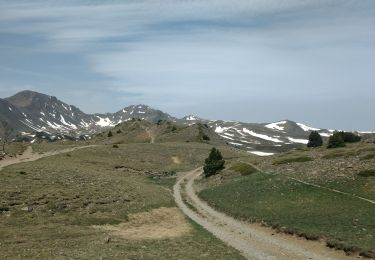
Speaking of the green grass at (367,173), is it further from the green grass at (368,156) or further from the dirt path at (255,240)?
the dirt path at (255,240)

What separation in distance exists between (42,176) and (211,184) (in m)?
29.3

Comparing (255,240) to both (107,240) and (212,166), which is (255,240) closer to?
(107,240)

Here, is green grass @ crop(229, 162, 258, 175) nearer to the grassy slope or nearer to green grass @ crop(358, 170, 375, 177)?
the grassy slope

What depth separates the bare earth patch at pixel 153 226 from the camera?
35.3m

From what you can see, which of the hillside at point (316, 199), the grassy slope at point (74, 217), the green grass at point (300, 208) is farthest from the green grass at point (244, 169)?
the grassy slope at point (74, 217)

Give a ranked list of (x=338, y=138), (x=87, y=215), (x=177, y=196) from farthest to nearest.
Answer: (x=338, y=138), (x=177, y=196), (x=87, y=215)

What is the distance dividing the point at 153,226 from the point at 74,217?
7.47 m

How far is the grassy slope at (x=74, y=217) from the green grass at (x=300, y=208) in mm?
7514

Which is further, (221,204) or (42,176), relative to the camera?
(42,176)

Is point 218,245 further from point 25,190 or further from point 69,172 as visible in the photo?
point 69,172

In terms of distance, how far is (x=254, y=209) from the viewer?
46.1 meters

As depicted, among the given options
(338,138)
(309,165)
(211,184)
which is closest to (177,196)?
(211,184)

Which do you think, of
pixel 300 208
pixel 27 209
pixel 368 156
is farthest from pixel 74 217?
pixel 368 156

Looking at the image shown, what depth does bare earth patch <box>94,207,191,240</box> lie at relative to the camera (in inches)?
1389
